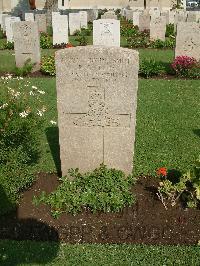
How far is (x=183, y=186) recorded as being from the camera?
5.08 meters

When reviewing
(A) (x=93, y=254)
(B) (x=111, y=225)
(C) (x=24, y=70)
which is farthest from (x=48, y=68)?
(A) (x=93, y=254)

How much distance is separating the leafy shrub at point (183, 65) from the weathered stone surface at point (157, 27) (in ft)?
21.3

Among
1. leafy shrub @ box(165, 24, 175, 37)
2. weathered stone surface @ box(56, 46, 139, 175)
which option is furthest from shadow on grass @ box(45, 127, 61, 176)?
leafy shrub @ box(165, 24, 175, 37)

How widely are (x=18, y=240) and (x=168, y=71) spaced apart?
9959mm

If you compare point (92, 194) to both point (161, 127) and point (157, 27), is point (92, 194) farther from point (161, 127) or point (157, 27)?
point (157, 27)

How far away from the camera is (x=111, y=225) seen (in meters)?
4.96

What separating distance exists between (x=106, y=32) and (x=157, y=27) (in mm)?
7614

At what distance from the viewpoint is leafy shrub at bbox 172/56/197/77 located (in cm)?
1267

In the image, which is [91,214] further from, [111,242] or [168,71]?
[168,71]

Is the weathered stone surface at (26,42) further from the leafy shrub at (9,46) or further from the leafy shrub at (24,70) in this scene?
the leafy shrub at (9,46)

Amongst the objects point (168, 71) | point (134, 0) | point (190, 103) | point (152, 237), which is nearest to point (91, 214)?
point (152, 237)

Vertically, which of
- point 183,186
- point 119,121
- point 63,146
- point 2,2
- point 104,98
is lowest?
point 183,186

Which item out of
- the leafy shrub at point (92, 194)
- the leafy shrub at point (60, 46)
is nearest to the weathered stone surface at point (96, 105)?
the leafy shrub at point (92, 194)

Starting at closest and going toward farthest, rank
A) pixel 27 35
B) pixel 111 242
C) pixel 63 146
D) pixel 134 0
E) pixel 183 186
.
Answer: pixel 111 242, pixel 183 186, pixel 63 146, pixel 27 35, pixel 134 0
